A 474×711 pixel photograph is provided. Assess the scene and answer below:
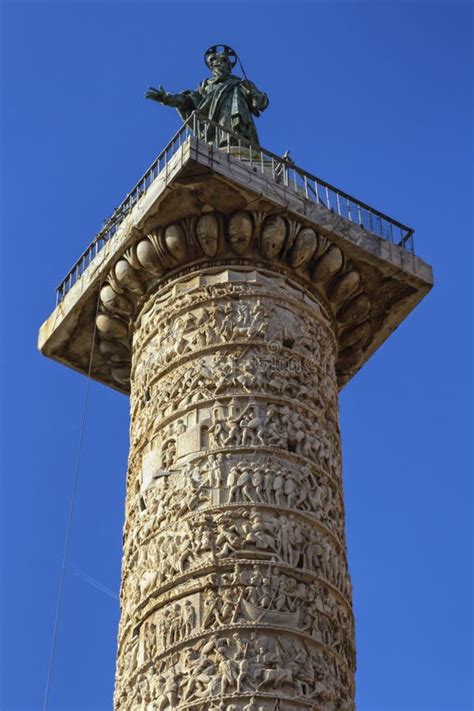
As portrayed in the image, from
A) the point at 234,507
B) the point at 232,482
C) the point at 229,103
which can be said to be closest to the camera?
the point at 234,507

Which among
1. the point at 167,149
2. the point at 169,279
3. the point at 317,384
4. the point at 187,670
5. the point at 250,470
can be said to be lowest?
the point at 187,670

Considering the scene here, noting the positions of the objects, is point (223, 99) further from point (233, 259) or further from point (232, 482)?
point (232, 482)

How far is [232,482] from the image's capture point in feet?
25.5

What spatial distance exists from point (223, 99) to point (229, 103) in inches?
2.6

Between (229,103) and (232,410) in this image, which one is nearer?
(232,410)

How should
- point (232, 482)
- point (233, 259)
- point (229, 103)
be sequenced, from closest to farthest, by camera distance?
1. point (232, 482)
2. point (233, 259)
3. point (229, 103)

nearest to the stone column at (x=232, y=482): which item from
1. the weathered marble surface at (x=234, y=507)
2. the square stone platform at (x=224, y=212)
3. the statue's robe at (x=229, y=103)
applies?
the weathered marble surface at (x=234, y=507)

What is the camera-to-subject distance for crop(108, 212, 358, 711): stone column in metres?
7.23

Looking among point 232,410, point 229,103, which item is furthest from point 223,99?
point 232,410

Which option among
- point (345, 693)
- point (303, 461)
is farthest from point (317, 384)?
point (345, 693)

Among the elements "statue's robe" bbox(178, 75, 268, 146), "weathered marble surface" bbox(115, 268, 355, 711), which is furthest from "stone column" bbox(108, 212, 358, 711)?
"statue's robe" bbox(178, 75, 268, 146)

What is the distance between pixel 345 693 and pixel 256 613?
692 mm

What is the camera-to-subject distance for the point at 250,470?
7.82 meters

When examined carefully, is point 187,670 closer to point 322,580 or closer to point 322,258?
point 322,580
